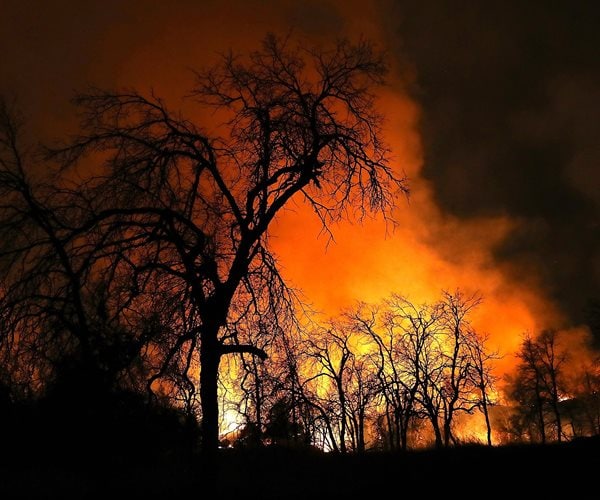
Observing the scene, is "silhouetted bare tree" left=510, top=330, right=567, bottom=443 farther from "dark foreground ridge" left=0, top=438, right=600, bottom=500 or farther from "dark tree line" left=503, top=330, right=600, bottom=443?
"dark foreground ridge" left=0, top=438, right=600, bottom=500

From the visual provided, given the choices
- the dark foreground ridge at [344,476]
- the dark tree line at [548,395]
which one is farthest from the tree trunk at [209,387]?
the dark tree line at [548,395]

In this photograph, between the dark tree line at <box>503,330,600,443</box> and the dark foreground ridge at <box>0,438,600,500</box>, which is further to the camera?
the dark tree line at <box>503,330,600,443</box>

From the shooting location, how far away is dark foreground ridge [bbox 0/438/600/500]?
10.1 metres

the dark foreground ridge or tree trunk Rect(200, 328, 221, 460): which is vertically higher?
tree trunk Rect(200, 328, 221, 460)

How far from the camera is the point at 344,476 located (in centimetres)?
1333

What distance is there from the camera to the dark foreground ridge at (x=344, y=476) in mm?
10109

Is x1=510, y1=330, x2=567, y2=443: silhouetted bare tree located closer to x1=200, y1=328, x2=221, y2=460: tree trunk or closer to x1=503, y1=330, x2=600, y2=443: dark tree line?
x1=503, y1=330, x2=600, y2=443: dark tree line

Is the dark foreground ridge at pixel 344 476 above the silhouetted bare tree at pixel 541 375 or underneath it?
underneath

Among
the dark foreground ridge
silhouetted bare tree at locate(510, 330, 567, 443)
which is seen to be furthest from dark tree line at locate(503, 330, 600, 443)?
the dark foreground ridge

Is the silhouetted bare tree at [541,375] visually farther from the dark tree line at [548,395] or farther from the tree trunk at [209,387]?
the tree trunk at [209,387]

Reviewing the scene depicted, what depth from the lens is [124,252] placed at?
32.8ft

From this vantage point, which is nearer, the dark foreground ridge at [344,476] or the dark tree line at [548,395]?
the dark foreground ridge at [344,476]

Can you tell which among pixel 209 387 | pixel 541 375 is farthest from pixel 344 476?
pixel 541 375

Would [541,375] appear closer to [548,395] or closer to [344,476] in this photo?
[548,395]
